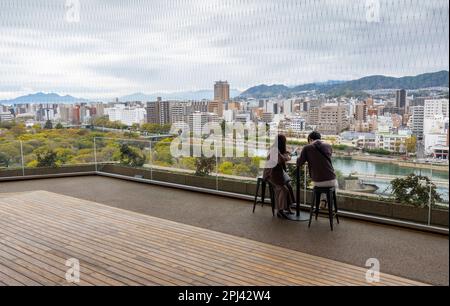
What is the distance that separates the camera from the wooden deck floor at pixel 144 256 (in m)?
3.36

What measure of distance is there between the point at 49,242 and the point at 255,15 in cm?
449

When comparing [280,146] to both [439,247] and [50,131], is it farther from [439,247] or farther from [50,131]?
[50,131]

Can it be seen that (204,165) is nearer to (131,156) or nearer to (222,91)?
(222,91)

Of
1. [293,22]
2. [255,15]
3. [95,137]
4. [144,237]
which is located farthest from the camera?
[95,137]

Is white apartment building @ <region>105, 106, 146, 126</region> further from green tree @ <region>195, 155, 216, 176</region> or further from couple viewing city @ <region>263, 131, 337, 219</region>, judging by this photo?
couple viewing city @ <region>263, 131, 337, 219</region>

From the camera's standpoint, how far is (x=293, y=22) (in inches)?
232

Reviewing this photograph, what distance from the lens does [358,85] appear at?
5395 mm

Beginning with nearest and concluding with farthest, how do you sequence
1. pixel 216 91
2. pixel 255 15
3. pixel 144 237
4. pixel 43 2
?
1. pixel 144 237
2. pixel 255 15
3. pixel 216 91
4. pixel 43 2

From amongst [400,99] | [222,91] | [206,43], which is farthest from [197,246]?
[206,43]

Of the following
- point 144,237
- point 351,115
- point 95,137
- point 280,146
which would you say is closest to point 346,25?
point 351,115

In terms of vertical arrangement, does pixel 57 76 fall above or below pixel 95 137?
Result: above

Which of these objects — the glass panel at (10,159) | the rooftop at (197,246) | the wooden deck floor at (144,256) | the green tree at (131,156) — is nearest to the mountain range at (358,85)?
the rooftop at (197,246)

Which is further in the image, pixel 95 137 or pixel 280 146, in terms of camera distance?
pixel 95 137

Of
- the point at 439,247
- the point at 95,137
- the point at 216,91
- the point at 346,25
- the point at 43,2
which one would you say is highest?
the point at 43,2
